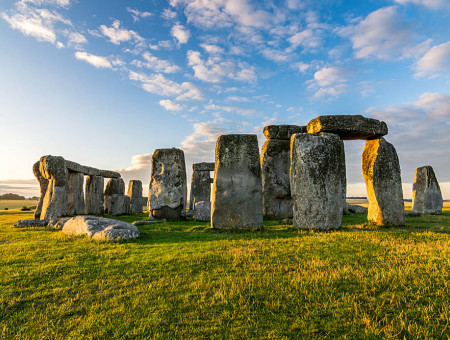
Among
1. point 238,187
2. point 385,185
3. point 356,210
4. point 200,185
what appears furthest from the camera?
point 200,185

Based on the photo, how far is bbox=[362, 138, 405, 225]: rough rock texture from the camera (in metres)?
9.55

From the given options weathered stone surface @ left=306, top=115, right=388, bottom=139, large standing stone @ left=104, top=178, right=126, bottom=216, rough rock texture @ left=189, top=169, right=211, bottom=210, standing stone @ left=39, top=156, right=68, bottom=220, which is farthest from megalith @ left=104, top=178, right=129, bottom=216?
weathered stone surface @ left=306, top=115, right=388, bottom=139

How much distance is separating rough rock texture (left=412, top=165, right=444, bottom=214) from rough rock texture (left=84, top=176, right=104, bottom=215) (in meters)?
21.7

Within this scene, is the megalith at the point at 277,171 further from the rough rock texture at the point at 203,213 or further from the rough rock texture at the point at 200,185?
the rough rock texture at the point at 200,185

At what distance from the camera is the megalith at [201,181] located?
75.8 feet

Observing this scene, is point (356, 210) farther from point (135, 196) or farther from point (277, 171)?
point (135, 196)

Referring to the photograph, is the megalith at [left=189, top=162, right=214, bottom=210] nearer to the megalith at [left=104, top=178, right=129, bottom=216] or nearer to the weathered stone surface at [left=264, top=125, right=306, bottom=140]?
the megalith at [left=104, top=178, right=129, bottom=216]

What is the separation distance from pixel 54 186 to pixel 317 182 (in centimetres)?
1207

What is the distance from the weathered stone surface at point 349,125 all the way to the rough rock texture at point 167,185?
7.37 meters

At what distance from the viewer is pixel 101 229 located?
26.0 feet

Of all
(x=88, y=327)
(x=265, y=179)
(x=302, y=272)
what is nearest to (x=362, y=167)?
(x=265, y=179)

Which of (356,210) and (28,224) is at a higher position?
(356,210)

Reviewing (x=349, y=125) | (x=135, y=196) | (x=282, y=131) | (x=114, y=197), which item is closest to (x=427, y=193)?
(x=282, y=131)

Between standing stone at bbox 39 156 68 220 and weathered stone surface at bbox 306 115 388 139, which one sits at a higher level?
weathered stone surface at bbox 306 115 388 139
